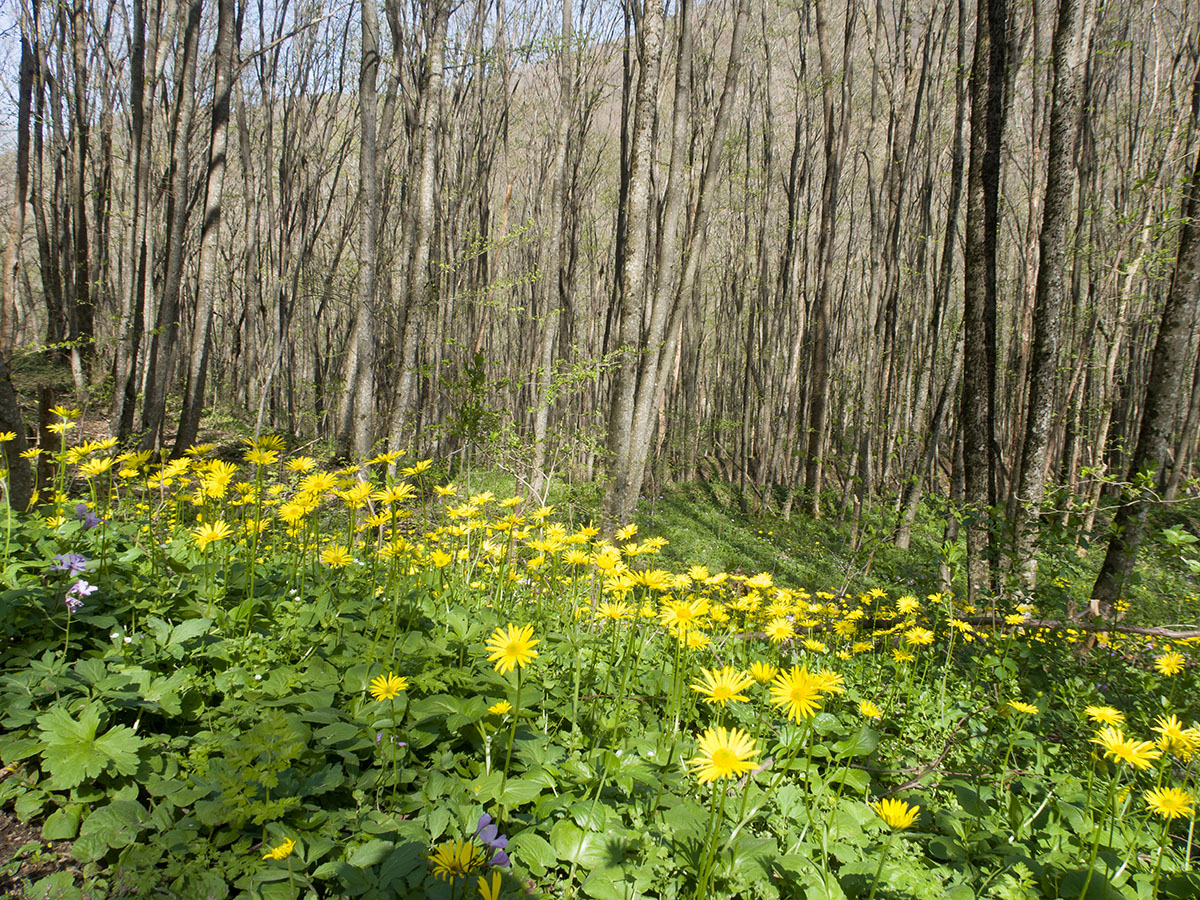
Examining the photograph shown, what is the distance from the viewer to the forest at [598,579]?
1370 millimetres

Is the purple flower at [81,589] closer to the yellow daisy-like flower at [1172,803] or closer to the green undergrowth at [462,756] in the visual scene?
the green undergrowth at [462,756]

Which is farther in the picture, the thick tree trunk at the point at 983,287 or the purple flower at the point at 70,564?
the thick tree trunk at the point at 983,287

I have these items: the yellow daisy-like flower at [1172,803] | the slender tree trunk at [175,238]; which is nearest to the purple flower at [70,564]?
the yellow daisy-like flower at [1172,803]

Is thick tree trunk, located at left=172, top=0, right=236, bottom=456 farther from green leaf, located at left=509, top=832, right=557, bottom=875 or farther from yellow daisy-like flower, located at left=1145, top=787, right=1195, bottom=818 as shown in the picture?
yellow daisy-like flower, located at left=1145, top=787, right=1195, bottom=818

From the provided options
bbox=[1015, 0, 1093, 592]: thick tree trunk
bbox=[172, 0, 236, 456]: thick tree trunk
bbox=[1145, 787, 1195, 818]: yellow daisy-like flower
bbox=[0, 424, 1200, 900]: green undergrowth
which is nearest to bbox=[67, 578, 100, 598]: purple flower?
bbox=[0, 424, 1200, 900]: green undergrowth

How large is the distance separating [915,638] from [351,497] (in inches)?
94.3

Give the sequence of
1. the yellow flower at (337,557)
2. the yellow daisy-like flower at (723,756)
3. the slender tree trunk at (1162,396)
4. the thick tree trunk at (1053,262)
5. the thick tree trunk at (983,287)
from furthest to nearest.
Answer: the thick tree trunk at (983,287)
the thick tree trunk at (1053,262)
the slender tree trunk at (1162,396)
the yellow flower at (337,557)
the yellow daisy-like flower at (723,756)

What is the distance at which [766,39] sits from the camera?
13648 millimetres

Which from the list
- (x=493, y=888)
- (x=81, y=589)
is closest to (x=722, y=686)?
(x=493, y=888)

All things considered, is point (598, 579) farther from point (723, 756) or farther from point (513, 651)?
point (723, 756)

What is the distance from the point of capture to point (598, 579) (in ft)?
11.2

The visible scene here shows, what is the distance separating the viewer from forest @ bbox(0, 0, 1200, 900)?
1370 mm

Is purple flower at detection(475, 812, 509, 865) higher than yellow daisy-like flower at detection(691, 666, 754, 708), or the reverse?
yellow daisy-like flower at detection(691, 666, 754, 708)

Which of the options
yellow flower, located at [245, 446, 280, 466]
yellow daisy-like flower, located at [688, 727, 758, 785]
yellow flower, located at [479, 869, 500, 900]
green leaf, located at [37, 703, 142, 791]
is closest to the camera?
yellow flower, located at [479, 869, 500, 900]
